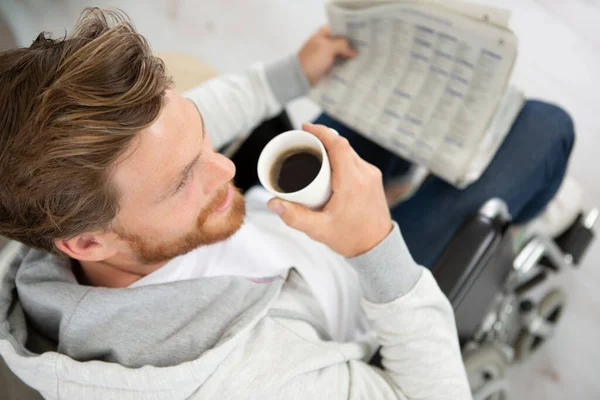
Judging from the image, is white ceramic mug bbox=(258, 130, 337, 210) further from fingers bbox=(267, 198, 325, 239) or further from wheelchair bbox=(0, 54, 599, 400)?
wheelchair bbox=(0, 54, 599, 400)

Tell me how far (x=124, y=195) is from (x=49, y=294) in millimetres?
163

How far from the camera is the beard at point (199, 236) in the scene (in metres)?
0.68

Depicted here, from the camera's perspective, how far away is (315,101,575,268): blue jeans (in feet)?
3.13

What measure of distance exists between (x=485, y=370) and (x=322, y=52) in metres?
0.71

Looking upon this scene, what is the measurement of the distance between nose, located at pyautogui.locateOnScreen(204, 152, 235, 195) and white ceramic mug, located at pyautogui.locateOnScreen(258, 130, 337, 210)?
0.07 meters

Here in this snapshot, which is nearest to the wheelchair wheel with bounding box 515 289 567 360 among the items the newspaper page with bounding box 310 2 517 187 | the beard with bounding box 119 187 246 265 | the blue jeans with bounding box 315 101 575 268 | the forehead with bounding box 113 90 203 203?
the blue jeans with bounding box 315 101 575 268

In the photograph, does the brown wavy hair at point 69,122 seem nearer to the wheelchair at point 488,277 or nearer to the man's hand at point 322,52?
the wheelchair at point 488,277

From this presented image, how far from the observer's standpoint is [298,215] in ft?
2.11

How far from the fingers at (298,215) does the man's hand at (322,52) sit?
0.47 metres

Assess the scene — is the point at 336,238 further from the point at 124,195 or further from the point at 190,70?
the point at 190,70

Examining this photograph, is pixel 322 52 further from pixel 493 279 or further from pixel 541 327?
pixel 541 327

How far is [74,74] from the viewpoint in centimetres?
55

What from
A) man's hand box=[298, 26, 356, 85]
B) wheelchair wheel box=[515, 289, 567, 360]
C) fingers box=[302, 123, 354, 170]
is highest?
man's hand box=[298, 26, 356, 85]

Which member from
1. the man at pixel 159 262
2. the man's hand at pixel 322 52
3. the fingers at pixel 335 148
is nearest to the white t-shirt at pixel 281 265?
the man at pixel 159 262
